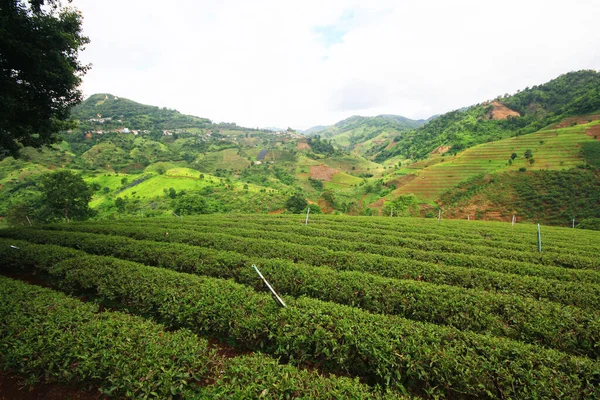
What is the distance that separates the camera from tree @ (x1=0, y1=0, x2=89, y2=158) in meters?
6.98

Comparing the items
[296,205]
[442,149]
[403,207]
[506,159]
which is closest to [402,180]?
[403,207]

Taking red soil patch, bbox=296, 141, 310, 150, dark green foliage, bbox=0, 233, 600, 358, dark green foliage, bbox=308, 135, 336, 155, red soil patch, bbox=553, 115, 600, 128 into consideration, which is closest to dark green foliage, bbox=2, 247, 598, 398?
dark green foliage, bbox=0, 233, 600, 358

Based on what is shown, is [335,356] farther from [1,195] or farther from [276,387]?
[1,195]

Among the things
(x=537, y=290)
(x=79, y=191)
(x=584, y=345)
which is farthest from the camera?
(x=79, y=191)

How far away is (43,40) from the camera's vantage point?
7.46 metres

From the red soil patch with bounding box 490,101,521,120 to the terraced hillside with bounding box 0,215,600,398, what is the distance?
124 meters

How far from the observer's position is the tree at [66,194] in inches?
1210

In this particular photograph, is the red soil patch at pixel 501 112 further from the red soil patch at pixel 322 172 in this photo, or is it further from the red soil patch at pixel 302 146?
the red soil patch at pixel 302 146

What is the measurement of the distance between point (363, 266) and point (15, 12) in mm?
13739

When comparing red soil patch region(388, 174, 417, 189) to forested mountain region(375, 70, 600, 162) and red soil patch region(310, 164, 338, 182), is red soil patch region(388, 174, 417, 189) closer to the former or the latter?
forested mountain region(375, 70, 600, 162)

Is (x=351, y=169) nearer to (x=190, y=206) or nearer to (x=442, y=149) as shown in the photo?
(x=442, y=149)

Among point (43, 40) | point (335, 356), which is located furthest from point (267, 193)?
point (335, 356)

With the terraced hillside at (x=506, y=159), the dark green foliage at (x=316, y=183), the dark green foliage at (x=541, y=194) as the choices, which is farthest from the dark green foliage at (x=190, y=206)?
the dark green foliage at (x=316, y=183)

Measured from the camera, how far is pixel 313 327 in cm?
459
